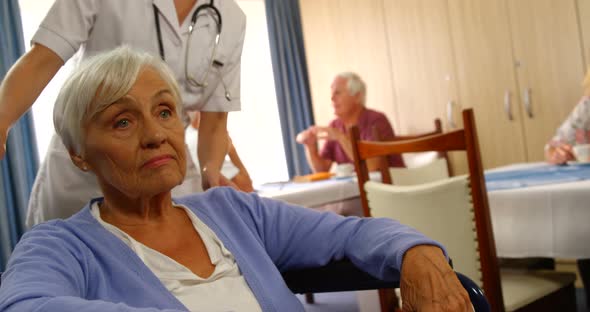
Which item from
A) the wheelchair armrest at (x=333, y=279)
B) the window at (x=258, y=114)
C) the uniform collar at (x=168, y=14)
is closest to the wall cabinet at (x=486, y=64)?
the window at (x=258, y=114)

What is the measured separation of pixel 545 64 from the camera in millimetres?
3789

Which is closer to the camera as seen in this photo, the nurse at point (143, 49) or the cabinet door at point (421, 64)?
the nurse at point (143, 49)

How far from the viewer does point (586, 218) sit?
6.25 feet

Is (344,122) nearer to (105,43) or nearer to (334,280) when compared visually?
(105,43)

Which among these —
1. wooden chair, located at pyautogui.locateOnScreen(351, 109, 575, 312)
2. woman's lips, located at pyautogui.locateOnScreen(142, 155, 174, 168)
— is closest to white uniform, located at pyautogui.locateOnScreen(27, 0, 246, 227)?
woman's lips, located at pyautogui.locateOnScreen(142, 155, 174, 168)

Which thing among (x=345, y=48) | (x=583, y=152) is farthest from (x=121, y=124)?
(x=345, y=48)

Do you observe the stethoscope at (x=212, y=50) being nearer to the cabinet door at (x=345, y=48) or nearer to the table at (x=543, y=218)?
the table at (x=543, y=218)

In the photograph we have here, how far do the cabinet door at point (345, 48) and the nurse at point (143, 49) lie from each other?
3237 millimetres

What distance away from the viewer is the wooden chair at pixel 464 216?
5.77 feet

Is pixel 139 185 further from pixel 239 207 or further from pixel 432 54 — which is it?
pixel 432 54

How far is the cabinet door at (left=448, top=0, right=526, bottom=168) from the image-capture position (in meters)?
4.00

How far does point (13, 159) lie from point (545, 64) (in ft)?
11.6

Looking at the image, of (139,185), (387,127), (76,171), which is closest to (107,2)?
(76,171)

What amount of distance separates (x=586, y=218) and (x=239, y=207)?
1.19m
